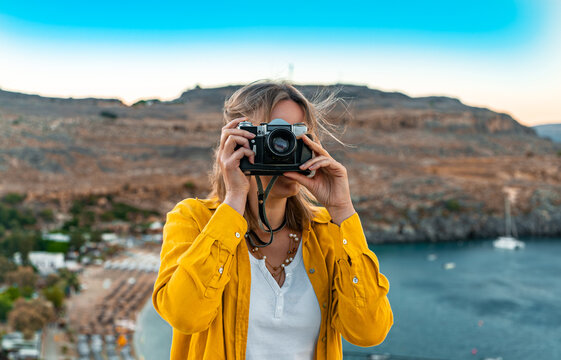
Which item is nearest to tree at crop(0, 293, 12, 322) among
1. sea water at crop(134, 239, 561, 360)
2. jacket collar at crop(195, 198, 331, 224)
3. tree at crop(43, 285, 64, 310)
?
tree at crop(43, 285, 64, 310)

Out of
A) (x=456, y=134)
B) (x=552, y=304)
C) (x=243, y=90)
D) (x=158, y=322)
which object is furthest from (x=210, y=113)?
(x=243, y=90)

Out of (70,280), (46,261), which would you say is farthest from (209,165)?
(70,280)

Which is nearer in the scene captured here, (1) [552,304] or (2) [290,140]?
(2) [290,140]

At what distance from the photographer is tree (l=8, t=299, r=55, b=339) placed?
547 inches

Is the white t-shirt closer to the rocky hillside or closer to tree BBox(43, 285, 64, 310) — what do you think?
tree BBox(43, 285, 64, 310)

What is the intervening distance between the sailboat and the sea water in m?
0.43

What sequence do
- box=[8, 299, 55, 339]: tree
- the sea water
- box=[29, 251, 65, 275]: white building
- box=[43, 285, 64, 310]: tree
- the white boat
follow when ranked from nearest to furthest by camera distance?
the sea water, box=[8, 299, 55, 339]: tree, box=[43, 285, 64, 310]: tree, box=[29, 251, 65, 275]: white building, the white boat

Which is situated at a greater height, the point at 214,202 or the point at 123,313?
the point at 214,202

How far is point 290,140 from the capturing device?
1.01 metres

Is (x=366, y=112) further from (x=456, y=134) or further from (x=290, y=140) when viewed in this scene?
(x=290, y=140)

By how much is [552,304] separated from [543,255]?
25.7 ft

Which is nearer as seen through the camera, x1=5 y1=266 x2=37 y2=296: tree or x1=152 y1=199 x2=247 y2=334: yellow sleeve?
x1=152 y1=199 x2=247 y2=334: yellow sleeve

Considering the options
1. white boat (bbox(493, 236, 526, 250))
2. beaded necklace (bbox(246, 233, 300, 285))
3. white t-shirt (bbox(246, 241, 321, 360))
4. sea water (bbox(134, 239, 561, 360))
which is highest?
beaded necklace (bbox(246, 233, 300, 285))

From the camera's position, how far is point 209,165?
3116 centimetres
